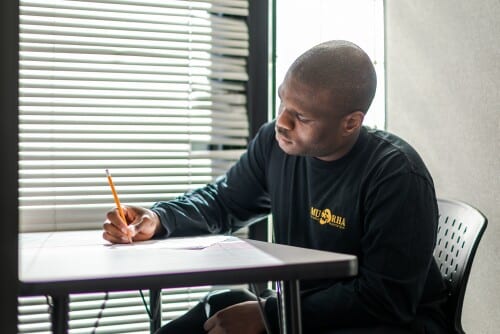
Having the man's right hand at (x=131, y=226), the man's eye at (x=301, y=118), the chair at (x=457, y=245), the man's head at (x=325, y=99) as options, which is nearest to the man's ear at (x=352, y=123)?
the man's head at (x=325, y=99)

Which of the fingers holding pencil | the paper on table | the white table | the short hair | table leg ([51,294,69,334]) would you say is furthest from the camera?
the short hair

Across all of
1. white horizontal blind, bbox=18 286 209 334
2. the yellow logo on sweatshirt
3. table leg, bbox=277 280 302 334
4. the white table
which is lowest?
white horizontal blind, bbox=18 286 209 334

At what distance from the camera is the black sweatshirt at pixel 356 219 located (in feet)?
4.05

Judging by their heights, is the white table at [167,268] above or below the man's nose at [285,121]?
below

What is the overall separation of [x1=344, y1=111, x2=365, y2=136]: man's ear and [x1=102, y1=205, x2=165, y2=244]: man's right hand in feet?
1.75

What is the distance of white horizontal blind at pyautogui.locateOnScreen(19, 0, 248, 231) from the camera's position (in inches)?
73.2

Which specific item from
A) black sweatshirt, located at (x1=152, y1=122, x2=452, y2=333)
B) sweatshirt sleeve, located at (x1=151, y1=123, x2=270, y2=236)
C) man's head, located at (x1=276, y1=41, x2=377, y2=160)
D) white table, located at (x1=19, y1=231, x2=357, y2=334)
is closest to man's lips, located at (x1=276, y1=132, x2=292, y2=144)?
man's head, located at (x1=276, y1=41, x2=377, y2=160)

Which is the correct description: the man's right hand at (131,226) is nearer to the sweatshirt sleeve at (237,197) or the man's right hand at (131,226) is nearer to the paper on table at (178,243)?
the paper on table at (178,243)

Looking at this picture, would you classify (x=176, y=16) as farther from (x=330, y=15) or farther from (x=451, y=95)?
(x=451, y=95)

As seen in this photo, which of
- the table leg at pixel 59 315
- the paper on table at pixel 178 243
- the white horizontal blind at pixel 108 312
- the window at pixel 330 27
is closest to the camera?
the table leg at pixel 59 315

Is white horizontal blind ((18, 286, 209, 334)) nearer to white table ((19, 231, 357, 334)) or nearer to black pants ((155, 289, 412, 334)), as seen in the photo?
black pants ((155, 289, 412, 334))

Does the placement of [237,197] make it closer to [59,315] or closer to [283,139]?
[283,139]

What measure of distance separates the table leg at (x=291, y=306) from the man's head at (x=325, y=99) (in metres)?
0.53

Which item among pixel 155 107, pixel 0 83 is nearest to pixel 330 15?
pixel 155 107
